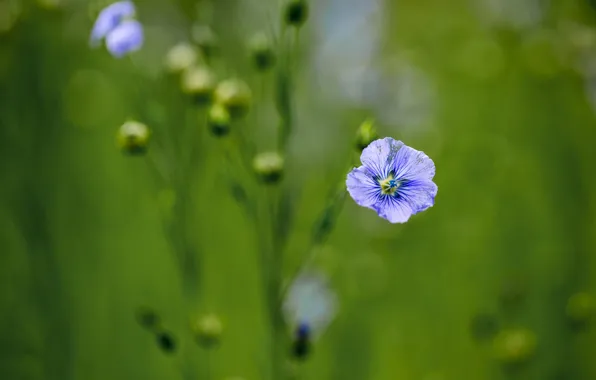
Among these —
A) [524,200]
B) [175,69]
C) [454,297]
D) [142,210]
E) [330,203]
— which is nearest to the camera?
[330,203]

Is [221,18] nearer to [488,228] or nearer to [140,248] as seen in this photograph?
[140,248]

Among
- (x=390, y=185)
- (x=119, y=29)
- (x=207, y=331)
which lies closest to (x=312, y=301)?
(x=207, y=331)

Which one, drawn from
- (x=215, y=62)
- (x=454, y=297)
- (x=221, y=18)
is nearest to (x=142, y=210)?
(x=215, y=62)

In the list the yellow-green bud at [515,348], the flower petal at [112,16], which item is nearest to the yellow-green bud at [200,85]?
the flower petal at [112,16]

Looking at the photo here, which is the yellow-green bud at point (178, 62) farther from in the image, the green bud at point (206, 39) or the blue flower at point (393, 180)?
the blue flower at point (393, 180)

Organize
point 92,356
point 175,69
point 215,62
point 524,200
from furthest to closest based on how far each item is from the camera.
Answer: point 524,200
point 92,356
point 215,62
point 175,69
